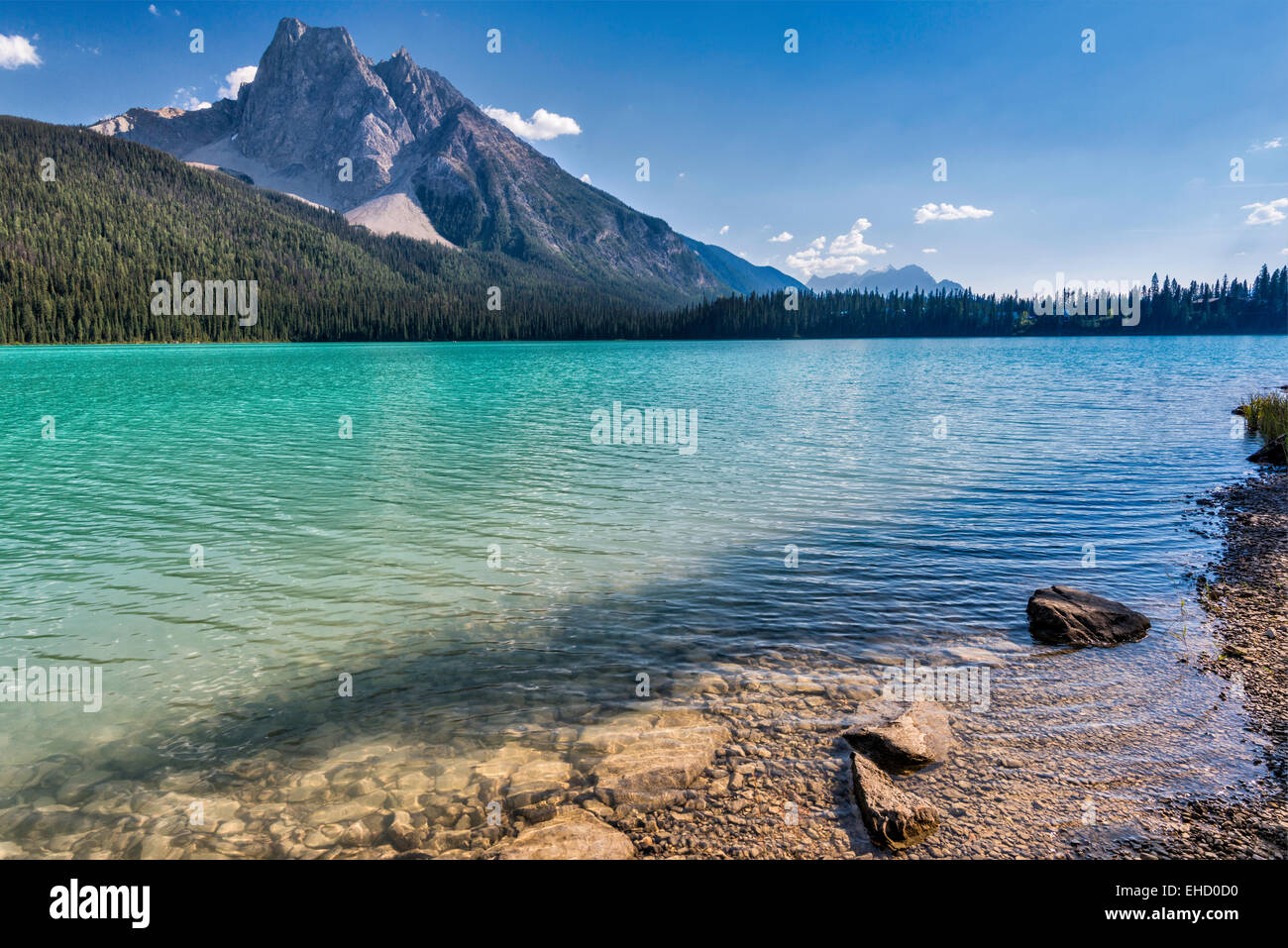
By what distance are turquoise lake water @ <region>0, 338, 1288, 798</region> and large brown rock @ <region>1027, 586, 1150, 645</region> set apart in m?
0.85

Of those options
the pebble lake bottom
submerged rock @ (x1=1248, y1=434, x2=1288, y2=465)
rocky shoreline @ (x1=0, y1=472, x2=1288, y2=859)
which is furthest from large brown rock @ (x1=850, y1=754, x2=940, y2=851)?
submerged rock @ (x1=1248, y1=434, x2=1288, y2=465)

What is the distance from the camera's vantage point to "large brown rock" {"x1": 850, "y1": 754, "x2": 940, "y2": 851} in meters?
6.51

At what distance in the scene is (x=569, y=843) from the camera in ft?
21.2

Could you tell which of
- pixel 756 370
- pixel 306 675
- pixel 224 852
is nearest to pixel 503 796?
pixel 224 852

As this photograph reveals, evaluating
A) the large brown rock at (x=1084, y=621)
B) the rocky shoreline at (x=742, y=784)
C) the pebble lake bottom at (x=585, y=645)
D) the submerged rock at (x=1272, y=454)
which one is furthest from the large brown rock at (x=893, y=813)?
the submerged rock at (x=1272, y=454)

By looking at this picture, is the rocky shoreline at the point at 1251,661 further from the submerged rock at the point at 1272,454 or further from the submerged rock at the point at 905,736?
the submerged rock at the point at 1272,454

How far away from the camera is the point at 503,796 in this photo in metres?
7.66

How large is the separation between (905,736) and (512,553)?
36.9 ft

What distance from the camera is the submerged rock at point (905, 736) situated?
7.92 m

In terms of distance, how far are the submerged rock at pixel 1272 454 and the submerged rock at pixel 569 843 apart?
33027 mm

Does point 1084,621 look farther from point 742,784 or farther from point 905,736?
point 742,784

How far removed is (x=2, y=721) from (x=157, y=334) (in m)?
223

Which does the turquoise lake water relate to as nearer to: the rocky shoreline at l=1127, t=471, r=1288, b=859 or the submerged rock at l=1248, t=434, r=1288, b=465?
the rocky shoreline at l=1127, t=471, r=1288, b=859
